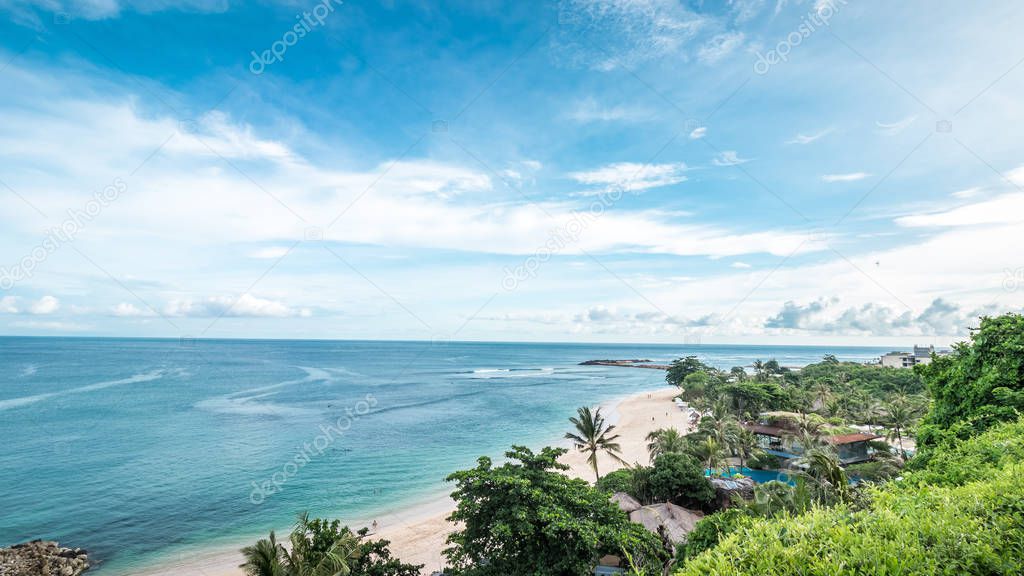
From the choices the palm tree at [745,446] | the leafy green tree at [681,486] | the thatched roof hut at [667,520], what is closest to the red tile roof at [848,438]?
the palm tree at [745,446]

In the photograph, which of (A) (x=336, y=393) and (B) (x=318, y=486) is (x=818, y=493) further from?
(A) (x=336, y=393)

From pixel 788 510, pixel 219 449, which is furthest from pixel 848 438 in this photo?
pixel 219 449

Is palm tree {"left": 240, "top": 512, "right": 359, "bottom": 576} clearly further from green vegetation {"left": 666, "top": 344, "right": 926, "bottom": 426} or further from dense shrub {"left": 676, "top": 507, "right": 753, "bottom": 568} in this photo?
green vegetation {"left": 666, "top": 344, "right": 926, "bottom": 426}

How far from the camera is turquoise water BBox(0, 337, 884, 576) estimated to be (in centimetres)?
2727

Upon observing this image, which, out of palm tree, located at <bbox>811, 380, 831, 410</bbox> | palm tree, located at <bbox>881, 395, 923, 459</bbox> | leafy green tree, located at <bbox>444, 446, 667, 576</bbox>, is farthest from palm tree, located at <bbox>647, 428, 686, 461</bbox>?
palm tree, located at <bbox>811, 380, 831, 410</bbox>

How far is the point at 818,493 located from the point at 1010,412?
6.31 m

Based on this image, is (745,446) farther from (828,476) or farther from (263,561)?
(263,561)

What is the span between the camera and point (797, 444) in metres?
32.4

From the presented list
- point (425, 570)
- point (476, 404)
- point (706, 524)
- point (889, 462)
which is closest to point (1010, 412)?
point (706, 524)

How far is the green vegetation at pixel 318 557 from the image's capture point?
40.8 feet

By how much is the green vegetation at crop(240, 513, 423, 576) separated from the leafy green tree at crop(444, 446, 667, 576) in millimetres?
2448

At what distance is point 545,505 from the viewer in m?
13.6

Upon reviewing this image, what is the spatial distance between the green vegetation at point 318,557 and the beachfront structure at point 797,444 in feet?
94.6

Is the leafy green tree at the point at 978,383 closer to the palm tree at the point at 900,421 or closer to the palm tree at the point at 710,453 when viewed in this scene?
the palm tree at the point at 710,453
